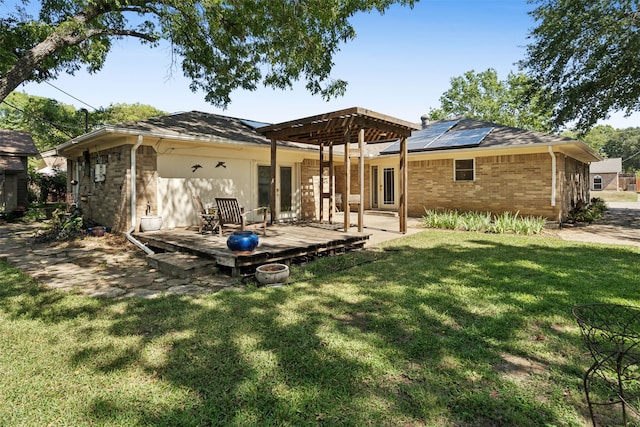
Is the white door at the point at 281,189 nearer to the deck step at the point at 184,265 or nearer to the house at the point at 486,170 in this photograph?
the house at the point at 486,170

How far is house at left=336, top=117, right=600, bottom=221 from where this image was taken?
442 inches

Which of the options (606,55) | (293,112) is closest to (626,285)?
(606,55)

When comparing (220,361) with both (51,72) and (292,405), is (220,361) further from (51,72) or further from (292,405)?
(51,72)

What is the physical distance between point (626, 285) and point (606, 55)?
11540 mm

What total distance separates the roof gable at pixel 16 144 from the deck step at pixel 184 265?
14131 millimetres

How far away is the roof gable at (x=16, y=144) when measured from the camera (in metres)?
15.0

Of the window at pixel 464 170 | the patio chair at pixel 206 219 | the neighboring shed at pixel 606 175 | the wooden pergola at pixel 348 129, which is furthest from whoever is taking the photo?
the neighboring shed at pixel 606 175

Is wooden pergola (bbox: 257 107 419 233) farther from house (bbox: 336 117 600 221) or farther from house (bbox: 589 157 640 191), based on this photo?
house (bbox: 589 157 640 191)

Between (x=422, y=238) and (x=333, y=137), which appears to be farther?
(x=333, y=137)

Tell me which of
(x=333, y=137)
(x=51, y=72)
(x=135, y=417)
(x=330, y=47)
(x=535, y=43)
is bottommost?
(x=135, y=417)

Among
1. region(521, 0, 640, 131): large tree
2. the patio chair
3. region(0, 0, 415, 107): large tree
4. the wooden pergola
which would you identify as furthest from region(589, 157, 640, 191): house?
the patio chair

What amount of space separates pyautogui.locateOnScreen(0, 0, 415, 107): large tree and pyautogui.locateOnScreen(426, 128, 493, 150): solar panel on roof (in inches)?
→ 194

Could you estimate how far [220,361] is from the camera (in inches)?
111

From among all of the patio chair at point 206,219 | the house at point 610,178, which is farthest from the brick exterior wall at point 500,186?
the house at point 610,178
